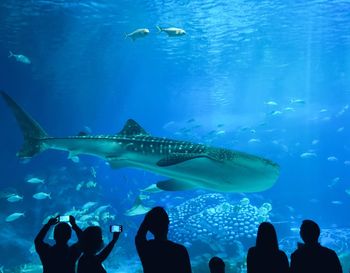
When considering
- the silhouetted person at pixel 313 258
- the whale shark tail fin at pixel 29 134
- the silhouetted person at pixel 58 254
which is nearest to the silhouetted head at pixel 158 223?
the silhouetted person at pixel 58 254

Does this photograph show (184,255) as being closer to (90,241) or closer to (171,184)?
(90,241)

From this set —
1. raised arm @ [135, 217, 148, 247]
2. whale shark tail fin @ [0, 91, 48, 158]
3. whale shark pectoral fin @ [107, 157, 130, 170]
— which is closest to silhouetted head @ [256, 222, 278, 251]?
raised arm @ [135, 217, 148, 247]

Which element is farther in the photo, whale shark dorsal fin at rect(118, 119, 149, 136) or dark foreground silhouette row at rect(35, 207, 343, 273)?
whale shark dorsal fin at rect(118, 119, 149, 136)

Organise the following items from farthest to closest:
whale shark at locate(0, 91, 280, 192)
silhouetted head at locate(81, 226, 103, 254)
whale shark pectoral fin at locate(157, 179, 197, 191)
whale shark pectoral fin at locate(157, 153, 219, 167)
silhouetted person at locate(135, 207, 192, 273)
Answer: whale shark pectoral fin at locate(157, 179, 197, 191)
whale shark at locate(0, 91, 280, 192)
whale shark pectoral fin at locate(157, 153, 219, 167)
silhouetted head at locate(81, 226, 103, 254)
silhouetted person at locate(135, 207, 192, 273)

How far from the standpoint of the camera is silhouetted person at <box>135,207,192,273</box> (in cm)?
223

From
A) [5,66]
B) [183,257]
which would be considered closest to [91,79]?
[5,66]

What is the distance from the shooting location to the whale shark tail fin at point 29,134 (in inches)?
196

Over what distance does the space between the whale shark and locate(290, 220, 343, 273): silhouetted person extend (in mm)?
1542

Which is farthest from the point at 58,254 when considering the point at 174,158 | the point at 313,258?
the point at 313,258

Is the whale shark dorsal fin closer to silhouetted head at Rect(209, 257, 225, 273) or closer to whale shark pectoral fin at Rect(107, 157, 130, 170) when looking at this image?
whale shark pectoral fin at Rect(107, 157, 130, 170)

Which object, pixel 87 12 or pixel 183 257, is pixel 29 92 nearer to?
pixel 87 12

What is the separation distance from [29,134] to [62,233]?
8.85 feet

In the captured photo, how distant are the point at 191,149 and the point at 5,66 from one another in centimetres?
2185

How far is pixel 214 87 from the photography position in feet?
120
